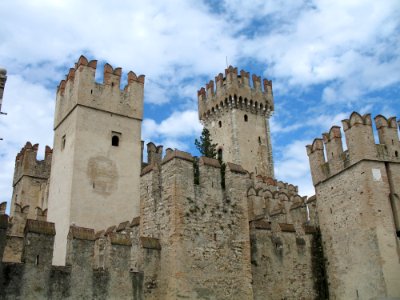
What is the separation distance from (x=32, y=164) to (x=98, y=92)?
794 centimetres

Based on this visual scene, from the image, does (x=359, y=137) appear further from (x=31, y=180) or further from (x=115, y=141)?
(x=31, y=180)

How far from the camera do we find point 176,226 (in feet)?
44.3

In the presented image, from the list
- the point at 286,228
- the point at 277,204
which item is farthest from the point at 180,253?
the point at 277,204

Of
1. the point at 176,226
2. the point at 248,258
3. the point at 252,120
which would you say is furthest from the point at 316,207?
the point at 252,120

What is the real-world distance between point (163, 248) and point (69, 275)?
9.11 feet

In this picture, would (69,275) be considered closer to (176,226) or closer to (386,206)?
(176,226)

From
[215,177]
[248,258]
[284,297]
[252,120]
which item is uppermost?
[252,120]

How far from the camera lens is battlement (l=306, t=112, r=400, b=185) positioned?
1606 cm

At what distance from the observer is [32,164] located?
2805 centimetres

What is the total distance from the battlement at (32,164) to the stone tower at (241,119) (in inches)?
891

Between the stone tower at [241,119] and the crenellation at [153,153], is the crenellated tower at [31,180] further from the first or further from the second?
the stone tower at [241,119]

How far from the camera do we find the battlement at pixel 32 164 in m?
27.8

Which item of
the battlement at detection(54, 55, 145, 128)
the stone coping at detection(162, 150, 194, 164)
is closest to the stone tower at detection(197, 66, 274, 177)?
the battlement at detection(54, 55, 145, 128)

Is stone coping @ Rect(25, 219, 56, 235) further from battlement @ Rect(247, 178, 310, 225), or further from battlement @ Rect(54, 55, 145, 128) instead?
battlement @ Rect(54, 55, 145, 128)
